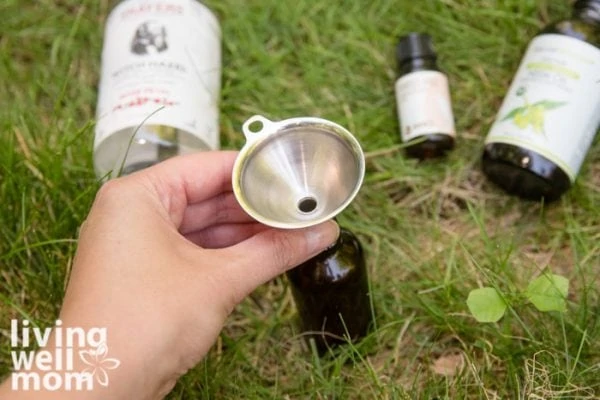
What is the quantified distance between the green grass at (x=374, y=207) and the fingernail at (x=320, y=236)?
259 mm

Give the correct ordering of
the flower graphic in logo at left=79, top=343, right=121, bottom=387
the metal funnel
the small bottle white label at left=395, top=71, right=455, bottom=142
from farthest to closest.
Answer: the small bottle white label at left=395, top=71, right=455, bottom=142 < the metal funnel < the flower graphic in logo at left=79, top=343, right=121, bottom=387

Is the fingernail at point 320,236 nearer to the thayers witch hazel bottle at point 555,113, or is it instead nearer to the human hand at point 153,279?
the human hand at point 153,279

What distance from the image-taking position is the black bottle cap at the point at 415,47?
4.99 feet

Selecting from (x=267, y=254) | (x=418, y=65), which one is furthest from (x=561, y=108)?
(x=267, y=254)

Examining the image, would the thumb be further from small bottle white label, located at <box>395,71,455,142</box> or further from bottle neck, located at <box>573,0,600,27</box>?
bottle neck, located at <box>573,0,600,27</box>

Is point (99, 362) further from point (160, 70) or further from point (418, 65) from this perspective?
point (418, 65)

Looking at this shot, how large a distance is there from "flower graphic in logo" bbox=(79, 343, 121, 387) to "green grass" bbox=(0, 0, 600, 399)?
0.28 meters

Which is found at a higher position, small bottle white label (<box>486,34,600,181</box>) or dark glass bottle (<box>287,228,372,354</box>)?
small bottle white label (<box>486,34,600,181</box>)

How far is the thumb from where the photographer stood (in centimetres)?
97

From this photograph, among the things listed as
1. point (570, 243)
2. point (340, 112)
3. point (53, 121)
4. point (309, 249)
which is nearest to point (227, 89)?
point (340, 112)

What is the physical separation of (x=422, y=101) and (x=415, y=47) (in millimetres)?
125

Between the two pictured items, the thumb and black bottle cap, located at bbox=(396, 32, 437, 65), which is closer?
the thumb

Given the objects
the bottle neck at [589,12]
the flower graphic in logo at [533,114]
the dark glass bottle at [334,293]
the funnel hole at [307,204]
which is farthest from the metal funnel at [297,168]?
the bottle neck at [589,12]

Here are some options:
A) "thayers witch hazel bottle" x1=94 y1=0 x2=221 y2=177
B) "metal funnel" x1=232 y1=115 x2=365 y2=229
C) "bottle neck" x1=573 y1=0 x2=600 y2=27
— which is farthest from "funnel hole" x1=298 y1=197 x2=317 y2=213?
"bottle neck" x1=573 y1=0 x2=600 y2=27
